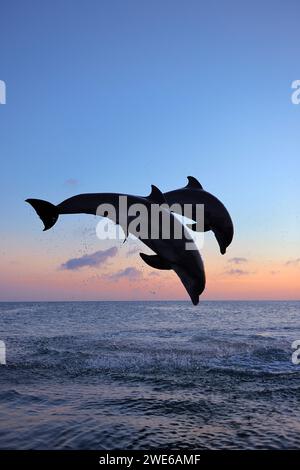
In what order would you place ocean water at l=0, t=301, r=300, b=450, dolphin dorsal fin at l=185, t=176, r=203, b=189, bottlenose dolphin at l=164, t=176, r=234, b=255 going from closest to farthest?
bottlenose dolphin at l=164, t=176, r=234, b=255 < dolphin dorsal fin at l=185, t=176, r=203, b=189 < ocean water at l=0, t=301, r=300, b=450

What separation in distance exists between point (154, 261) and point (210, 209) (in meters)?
1.23

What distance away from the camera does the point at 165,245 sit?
478cm

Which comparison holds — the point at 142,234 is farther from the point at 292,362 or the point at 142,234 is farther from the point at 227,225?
the point at 292,362

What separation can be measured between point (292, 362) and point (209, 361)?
172 inches

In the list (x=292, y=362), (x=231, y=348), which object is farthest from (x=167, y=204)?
(x=231, y=348)

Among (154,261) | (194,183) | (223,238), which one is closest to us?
(154,261)

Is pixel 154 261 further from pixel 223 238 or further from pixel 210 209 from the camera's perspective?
pixel 223 238

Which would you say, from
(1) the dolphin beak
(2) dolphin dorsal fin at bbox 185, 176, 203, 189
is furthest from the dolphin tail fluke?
(1) the dolphin beak

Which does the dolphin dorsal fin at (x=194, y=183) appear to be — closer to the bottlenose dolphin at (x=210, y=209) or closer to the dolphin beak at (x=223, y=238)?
the bottlenose dolphin at (x=210, y=209)

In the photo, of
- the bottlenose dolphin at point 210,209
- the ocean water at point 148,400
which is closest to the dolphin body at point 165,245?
the bottlenose dolphin at point 210,209

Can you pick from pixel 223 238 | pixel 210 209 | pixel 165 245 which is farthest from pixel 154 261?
pixel 223 238

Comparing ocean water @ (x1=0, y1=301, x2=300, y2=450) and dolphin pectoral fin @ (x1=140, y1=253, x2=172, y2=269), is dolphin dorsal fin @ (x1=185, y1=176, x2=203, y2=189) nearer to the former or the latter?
dolphin pectoral fin @ (x1=140, y1=253, x2=172, y2=269)

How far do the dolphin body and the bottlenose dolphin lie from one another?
1.64 ft

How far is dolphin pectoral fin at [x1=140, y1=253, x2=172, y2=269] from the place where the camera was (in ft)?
16.1
